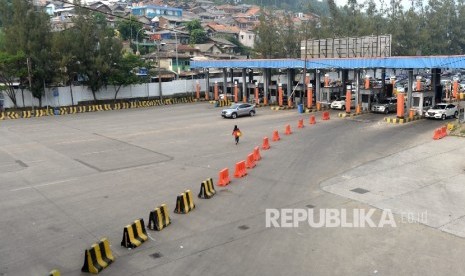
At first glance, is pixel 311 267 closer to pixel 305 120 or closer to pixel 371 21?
pixel 305 120

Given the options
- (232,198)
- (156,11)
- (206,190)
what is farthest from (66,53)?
(156,11)

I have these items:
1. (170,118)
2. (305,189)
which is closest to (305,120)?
(170,118)

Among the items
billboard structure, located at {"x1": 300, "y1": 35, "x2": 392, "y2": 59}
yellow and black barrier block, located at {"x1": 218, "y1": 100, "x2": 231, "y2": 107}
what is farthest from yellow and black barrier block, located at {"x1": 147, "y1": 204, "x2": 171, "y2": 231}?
yellow and black barrier block, located at {"x1": 218, "y1": 100, "x2": 231, "y2": 107}

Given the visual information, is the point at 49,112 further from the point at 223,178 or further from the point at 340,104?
the point at 223,178

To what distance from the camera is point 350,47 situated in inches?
1854

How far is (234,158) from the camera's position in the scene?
25.2m

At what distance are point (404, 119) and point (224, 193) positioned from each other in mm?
24298

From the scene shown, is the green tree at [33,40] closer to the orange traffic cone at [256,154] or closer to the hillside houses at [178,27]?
the hillside houses at [178,27]

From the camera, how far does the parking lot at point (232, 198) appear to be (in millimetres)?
12055

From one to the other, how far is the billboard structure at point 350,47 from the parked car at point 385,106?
4.41 metres

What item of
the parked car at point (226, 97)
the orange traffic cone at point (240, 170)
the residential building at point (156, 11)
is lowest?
the orange traffic cone at point (240, 170)

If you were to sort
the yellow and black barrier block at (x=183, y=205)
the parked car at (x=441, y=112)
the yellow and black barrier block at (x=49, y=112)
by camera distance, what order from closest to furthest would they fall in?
the yellow and black barrier block at (x=183, y=205)
the parked car at (x=441, y=112)
the yellow and black barrier block at (x=49, y=112)

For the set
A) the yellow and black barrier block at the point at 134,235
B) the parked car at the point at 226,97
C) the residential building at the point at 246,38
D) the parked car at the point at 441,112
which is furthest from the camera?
the residential building at the point at 246,38

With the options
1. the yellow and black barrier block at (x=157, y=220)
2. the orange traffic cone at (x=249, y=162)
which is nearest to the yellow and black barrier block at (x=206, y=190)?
the yellow and black barrier block at (x=157, y=220)
